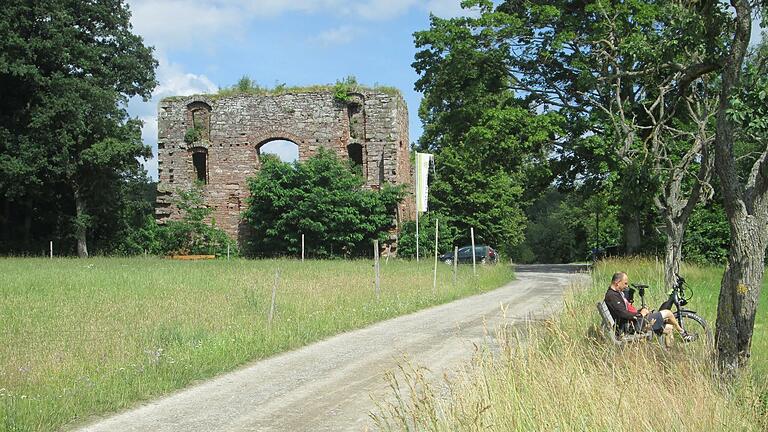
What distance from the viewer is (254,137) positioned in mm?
36469

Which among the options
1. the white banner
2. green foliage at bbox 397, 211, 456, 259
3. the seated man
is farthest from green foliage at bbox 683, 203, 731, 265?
the seated man

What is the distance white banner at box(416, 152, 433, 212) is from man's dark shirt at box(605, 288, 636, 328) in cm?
1663

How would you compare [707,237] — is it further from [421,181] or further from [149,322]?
[149,322]

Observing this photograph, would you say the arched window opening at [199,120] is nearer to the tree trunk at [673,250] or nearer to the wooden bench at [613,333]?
the tree trunk at [673,250]

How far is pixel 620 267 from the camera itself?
2206 centimetres

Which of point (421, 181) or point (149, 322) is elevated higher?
point (421, 181)

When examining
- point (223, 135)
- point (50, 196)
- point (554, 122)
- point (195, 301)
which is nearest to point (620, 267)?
point (554, 122)

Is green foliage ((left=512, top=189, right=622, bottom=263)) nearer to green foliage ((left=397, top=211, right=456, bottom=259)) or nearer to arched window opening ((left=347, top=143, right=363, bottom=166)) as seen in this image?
green foliage ((left=397, top=211, right=456, bottom=259))

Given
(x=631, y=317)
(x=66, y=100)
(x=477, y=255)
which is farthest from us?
(x=477, y=255)

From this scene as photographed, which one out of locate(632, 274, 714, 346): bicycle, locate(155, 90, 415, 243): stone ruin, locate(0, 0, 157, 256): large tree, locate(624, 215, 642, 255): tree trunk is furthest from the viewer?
locate(155, 90, 415, 243): stone ruin

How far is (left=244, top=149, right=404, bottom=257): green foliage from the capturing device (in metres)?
33.7

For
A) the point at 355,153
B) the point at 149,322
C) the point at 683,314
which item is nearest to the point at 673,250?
the point at 683,314

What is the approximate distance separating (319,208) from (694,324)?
77.4 feet

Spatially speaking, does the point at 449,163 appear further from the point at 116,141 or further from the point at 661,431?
the point at 661,431
